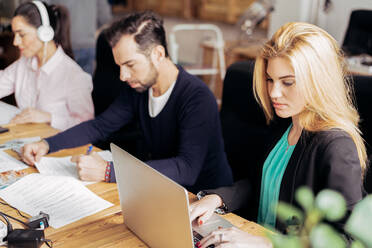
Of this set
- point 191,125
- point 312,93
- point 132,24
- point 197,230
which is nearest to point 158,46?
point 132,24

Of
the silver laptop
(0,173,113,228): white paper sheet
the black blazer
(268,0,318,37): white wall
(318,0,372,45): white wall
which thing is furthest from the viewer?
(268,0,318,37): white wall

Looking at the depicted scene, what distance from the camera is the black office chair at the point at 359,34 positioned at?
3.34 metres

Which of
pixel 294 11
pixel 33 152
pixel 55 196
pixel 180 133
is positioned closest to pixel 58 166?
pixel 33 152

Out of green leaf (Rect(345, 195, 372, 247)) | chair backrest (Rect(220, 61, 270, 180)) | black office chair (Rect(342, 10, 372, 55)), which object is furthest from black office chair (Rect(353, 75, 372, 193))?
black office chair (Rect(342, 10, 372, 55))

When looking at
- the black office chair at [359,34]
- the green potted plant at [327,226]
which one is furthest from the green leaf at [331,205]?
the black office chair at [359,34]

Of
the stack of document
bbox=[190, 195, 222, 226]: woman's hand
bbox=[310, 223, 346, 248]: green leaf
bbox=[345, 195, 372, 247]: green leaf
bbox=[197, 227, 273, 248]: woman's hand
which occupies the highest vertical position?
bbox=[345, 195, 372, 247]: green leaf

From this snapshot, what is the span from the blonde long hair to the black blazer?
4 cm

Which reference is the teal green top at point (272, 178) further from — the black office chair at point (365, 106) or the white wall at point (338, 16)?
the white wall at point (338, 16)

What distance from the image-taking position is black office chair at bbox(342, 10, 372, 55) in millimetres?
3338

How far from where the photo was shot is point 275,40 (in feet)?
3.78

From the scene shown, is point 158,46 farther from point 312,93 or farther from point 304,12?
point 304,12

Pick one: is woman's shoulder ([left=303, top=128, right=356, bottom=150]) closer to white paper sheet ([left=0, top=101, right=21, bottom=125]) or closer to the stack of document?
the stack of document

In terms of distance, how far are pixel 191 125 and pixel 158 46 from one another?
335 mm

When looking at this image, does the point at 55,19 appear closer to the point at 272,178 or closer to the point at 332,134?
the point at 272,178
